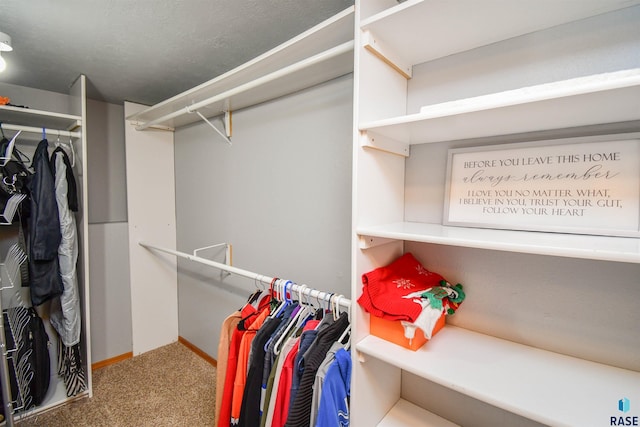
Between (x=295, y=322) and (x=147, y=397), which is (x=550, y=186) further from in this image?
(x=147, y=397)

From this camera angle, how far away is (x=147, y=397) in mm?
2152

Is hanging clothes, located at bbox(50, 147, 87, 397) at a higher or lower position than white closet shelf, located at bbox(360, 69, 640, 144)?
lower

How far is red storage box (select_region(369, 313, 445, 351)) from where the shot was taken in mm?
973

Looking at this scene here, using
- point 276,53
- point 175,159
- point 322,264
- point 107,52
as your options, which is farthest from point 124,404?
point 276,53

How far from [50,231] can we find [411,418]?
2.37 m


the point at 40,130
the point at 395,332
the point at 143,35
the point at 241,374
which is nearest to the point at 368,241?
the point at 395,332

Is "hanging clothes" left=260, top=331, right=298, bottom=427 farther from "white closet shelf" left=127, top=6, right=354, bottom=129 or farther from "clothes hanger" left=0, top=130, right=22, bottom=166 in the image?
"clothes hanger" left=0, top=130, right=22, bottom=166

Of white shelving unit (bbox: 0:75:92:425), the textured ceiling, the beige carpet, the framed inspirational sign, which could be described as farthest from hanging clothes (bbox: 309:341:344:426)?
white shelving unit (bbox: 0:75:92:425)

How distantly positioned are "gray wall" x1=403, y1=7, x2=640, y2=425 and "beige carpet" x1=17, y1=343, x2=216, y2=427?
1647mm

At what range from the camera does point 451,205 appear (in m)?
1.10

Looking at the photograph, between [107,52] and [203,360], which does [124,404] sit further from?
[107,52]

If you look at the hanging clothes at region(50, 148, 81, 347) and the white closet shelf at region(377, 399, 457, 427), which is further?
the hanging clothes at region(50, 148, 81, 347)

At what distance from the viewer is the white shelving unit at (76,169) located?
1.96 metres

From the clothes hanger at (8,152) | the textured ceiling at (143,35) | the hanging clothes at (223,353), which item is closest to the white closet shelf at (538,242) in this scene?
the hanging clothes at (223,353)
